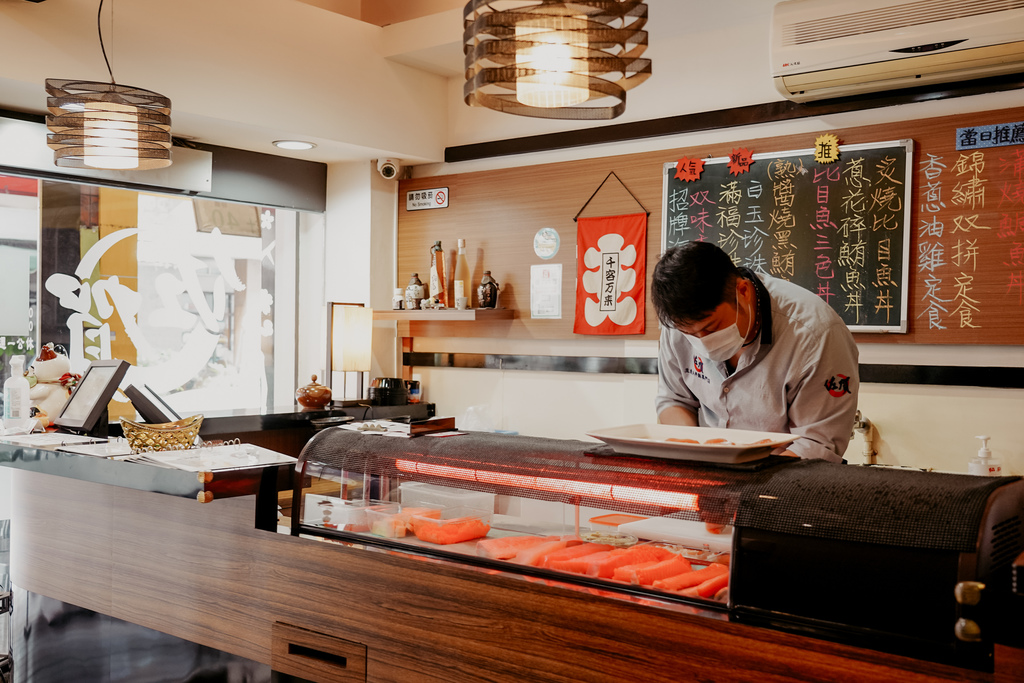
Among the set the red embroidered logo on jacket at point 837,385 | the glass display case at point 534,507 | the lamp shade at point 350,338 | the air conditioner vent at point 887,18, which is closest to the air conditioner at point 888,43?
the air conditioner vent at point 887,18

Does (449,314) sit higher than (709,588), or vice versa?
(449,314)

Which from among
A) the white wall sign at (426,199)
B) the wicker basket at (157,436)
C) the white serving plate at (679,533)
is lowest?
the white serving plate at (679,533)

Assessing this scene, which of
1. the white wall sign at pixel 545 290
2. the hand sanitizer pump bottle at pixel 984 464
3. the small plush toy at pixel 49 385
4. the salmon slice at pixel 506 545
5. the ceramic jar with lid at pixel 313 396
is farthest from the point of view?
the ceramic jar with lid at pixel 313 396

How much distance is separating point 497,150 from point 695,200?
1.35m

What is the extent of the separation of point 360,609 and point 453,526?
1.06ft

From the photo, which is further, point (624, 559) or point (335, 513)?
point (335, 513)

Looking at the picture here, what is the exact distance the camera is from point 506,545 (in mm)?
1978

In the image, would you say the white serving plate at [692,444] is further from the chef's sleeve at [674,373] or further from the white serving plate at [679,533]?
the chef's sleeve at [674,373]

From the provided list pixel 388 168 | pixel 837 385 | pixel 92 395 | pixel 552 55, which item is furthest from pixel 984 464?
pixel 388 168

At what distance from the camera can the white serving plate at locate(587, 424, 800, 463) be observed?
1773 mm

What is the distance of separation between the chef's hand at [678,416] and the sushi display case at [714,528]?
0.74 metres

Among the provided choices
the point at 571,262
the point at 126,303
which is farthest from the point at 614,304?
the point at 126,303

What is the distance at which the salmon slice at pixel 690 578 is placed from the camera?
5.55 feet

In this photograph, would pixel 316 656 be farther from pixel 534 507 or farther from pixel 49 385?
pixel 49 385
